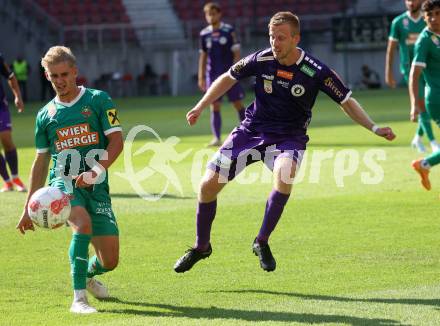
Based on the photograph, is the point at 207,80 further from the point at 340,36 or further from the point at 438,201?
the point at 340,36

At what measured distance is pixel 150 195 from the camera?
12.8 metres

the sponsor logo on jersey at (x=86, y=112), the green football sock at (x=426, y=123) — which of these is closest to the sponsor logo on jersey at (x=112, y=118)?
the sponsor logo on jersey at (x=86, y=112)

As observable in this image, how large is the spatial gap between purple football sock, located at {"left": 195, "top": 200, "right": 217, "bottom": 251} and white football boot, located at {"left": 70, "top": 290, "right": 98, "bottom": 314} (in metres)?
1.36

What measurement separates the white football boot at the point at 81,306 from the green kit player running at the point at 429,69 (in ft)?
18.6

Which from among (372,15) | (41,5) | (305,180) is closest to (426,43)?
(305,180)

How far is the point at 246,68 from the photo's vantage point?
26.6ft

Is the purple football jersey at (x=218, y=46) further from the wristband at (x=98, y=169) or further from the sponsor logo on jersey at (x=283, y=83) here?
the wristband at (x=98, y=169)

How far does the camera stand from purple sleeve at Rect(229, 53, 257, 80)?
808 centimetres

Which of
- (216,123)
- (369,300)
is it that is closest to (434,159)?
(369,300)

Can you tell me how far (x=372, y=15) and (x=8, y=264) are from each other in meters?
30.1

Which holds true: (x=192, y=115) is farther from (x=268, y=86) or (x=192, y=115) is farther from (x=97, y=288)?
(x=97, y=288)

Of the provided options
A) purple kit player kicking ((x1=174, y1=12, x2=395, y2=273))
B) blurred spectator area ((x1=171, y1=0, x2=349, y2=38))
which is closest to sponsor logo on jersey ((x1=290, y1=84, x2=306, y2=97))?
purple kit player kicking ((x1=174, y1=12, x2=395, y2=273))

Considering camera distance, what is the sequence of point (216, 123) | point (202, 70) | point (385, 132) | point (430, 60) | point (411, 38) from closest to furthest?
point (385, 132), point (430, 60), point (411, 38), point (216, 123), point (202, 70)

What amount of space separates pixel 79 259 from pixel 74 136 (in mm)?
893
